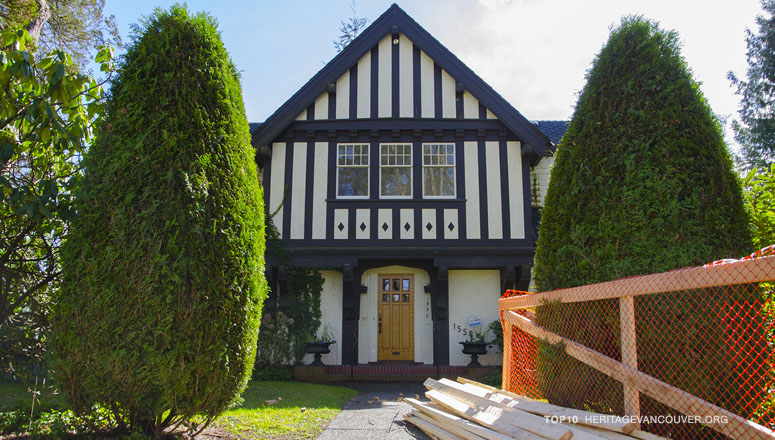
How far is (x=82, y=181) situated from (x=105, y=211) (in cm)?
40

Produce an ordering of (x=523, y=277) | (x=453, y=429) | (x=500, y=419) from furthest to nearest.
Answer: (x=523, y=277) → (x=453, y=429) → (x=500, y=419)

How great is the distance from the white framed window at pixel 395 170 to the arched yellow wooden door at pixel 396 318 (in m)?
2.21

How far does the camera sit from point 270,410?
6.56m

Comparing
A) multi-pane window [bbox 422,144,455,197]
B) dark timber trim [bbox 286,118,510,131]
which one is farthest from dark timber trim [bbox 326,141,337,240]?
multi-pane window [bbox 422,144,455,197]

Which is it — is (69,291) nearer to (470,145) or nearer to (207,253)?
(207,253)

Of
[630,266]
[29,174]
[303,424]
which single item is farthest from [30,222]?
[630,266]

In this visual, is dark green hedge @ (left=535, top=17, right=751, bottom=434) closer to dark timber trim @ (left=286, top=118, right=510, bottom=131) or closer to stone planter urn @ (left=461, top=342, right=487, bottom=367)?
A: stone planter urn @ (left=461, top=342, right=487, bottom=367)

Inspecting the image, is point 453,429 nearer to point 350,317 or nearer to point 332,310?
point 350,317

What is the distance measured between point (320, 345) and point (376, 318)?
166 cm

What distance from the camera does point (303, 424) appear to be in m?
5.40

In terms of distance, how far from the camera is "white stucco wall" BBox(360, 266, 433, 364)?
40.5 ft

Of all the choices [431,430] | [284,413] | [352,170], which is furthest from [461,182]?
[431,430]

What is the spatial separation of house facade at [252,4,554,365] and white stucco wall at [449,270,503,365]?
3 centimetres

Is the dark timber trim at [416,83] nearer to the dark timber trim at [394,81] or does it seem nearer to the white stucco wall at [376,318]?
the dark timber trim at [394,81]
